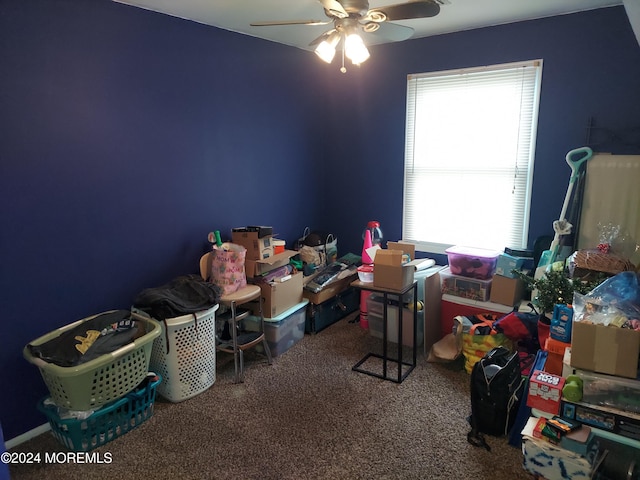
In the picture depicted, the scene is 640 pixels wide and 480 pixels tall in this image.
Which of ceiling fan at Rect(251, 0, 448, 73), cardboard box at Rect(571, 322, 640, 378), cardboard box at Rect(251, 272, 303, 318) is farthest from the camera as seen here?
cardboard box at Rect(251, 272, 303, 318)

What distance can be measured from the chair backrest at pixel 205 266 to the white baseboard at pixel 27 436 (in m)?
1.22

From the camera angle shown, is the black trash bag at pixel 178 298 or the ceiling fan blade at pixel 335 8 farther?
the black trash bag at pixel 178 298

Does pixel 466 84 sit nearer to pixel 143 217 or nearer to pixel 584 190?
pixel 584 190

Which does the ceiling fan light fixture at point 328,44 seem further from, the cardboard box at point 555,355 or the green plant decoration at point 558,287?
the cardboard box at point 555,355

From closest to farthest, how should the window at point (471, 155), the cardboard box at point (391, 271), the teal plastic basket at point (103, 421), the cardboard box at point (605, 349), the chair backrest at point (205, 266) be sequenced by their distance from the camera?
1. the cardboard box at point (605, 349)
2. the teal plastic basket at point (103, 421)
3. the cardboard box at point (391, 271)
4. the chair backrest at point (205, 266)
5. the window at point (471, 155)

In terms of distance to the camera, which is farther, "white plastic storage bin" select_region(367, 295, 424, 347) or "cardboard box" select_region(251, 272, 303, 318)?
Result: "white plastic storage bin" select_region(367, 295, 424, 347)

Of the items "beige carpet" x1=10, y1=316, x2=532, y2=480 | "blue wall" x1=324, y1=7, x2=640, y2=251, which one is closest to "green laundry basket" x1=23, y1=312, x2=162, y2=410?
"beige carpet" x1=10, y1=316, x2=532, y2=480

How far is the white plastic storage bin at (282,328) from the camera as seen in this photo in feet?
10.3

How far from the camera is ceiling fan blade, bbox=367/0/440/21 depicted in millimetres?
2000

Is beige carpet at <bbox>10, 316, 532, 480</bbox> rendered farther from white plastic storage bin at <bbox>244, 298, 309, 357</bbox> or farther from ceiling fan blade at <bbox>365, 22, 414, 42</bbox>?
ceiling fan blade at <bbox>365, 22, 414, 42</bbox>

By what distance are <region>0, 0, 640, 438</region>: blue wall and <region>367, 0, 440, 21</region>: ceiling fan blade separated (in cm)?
142

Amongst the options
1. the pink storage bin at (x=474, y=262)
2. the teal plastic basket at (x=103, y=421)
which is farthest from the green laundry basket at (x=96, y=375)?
the pink storage bin at (x=474, y=262)

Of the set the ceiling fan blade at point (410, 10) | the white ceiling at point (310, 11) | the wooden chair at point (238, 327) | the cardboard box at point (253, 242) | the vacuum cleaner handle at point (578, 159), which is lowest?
the wooden chair at point (238, 327)

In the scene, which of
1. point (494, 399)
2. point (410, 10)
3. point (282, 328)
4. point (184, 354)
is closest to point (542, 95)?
point (410, 10)
